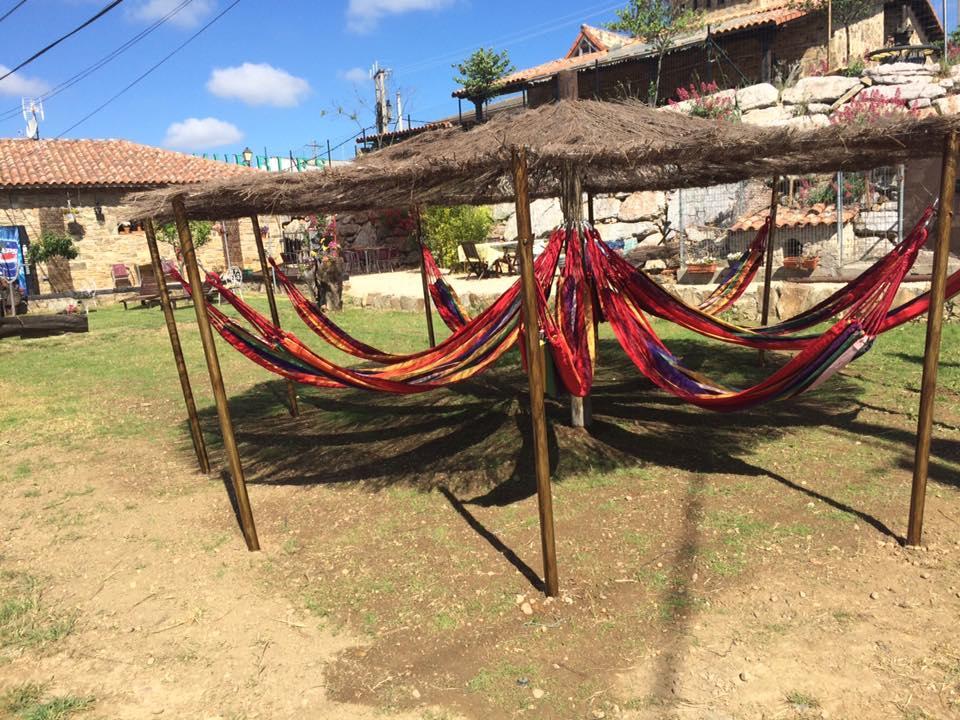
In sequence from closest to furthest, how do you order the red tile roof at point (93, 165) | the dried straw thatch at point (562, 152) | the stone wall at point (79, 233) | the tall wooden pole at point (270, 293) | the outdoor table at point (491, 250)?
the dried straw thatch at point (562, 152)
the tall wooden pole at point (270, 293)
the outdoor table at point (491, 250)
the stone wall at point (79, 233)
the red tile roof at point (93, 165)

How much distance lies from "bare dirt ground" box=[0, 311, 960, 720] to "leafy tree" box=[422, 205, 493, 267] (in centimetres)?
979

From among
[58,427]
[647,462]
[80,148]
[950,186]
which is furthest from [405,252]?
[950,186]

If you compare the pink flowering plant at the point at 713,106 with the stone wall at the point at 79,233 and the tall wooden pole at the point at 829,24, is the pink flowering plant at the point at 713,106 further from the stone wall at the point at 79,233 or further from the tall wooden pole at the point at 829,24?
the stone wall at the point at 79,233

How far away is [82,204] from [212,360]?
1427 centimetres

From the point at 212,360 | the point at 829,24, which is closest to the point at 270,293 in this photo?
the point at 212,360

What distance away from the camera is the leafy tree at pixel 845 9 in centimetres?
1240

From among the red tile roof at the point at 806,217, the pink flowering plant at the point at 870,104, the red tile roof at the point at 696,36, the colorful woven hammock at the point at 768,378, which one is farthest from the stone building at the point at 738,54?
the colorful woven hammock at the point at 768,378

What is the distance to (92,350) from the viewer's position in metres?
7.66

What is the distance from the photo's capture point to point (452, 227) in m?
13.8

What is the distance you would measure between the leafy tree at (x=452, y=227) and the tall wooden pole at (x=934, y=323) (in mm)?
11426

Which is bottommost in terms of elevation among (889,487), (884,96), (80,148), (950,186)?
(889,487)

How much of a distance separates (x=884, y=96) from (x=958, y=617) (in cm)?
1056

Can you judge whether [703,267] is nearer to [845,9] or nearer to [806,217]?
[806,217]

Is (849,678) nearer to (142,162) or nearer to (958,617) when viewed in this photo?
(958,617)
